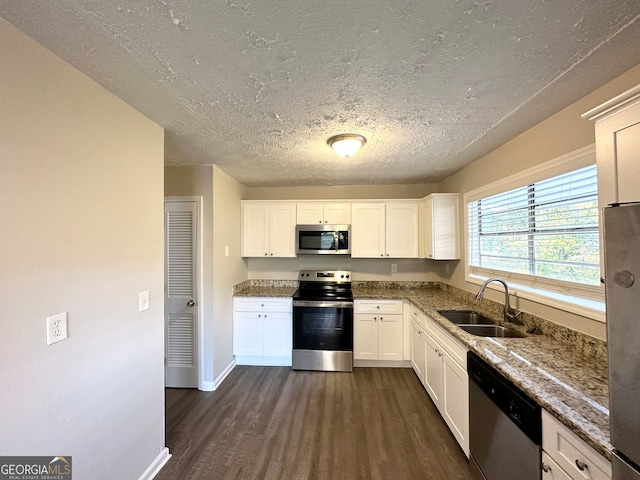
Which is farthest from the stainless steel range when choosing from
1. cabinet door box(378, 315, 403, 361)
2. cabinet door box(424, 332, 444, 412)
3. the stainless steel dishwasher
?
the stainless steel dishwasher

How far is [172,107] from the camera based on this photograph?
1.56 m

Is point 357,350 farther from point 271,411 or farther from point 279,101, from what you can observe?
point 279,101

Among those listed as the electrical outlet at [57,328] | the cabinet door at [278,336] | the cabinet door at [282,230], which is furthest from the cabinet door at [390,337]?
the electrical outlet at [57,328]

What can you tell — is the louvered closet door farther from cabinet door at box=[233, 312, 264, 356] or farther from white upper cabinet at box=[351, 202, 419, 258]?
white upper cabinet at box=[351, 202, 419, 258]

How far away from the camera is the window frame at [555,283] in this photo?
144 centimetres

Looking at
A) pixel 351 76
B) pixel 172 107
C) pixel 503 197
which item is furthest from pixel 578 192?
pixel 172 107

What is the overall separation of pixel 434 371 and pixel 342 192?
8.24 feet

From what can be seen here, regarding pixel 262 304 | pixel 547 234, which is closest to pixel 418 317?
pixel 547 234

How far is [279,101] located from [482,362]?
198 centimetres

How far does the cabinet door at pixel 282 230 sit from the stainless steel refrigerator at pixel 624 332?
3.01 metres

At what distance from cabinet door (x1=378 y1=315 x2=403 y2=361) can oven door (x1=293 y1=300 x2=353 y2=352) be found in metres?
0.38

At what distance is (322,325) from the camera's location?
3.12m

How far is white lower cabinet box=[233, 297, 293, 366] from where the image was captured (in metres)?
3.19

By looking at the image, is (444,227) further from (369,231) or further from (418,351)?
(418,351)
